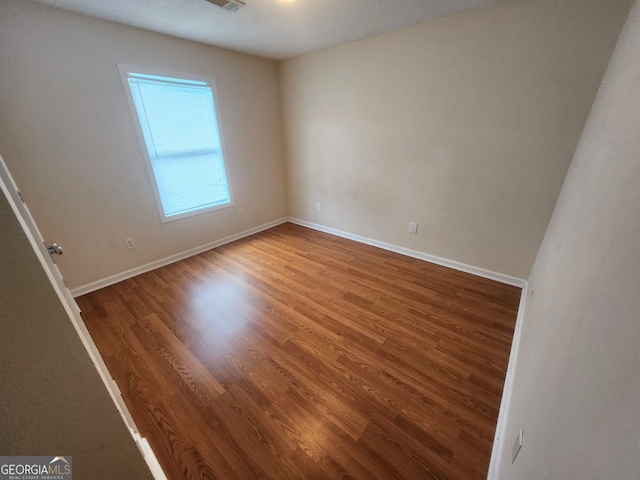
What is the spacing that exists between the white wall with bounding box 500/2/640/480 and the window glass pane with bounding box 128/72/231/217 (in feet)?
10.7

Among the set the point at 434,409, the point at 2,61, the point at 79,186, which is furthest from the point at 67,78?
the point at 434,409

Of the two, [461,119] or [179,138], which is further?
[179,138]

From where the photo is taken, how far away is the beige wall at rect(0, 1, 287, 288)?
1810 mm

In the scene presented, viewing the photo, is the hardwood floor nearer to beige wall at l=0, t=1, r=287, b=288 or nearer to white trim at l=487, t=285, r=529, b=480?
white trim at l=487, t=285, r=529, b=480

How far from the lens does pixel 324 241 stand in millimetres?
3436

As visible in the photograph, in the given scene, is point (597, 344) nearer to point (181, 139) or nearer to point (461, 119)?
point (461, 119)

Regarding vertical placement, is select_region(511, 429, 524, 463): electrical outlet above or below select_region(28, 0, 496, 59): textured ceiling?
below

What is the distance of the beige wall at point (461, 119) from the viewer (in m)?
1.77

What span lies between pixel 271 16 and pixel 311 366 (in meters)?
2.77

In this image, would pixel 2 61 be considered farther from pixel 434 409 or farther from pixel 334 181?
pixel 434 409

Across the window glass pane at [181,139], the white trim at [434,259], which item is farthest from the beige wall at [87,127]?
the white trim at [434,259]

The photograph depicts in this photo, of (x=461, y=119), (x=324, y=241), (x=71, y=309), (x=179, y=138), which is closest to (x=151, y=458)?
(x=71, y=309)

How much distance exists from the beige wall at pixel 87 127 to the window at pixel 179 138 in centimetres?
10
